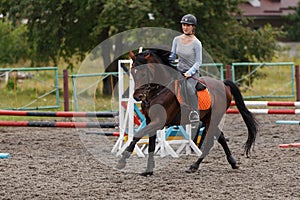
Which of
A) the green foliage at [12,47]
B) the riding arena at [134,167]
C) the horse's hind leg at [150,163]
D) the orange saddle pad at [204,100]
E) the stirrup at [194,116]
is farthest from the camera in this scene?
the green foliage at [12,47]

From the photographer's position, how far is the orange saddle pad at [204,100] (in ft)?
28.7

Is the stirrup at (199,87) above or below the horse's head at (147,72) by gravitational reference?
below

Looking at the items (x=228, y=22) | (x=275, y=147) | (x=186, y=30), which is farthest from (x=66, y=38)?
(x=186, y=30)

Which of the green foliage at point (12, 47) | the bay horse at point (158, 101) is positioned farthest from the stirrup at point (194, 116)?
the green foliage at point (12, 47)

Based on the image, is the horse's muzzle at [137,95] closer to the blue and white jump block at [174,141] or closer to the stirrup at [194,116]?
the stirrup at [194,116]

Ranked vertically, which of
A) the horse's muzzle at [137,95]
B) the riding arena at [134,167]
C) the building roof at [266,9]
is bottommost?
the riding arena at [134,167]

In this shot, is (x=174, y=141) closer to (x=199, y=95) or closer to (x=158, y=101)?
(x=199, y=95)

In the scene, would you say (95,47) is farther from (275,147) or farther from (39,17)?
(275,147)

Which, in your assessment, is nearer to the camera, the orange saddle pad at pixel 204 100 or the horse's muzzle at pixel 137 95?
the horse's muzzle at pixel 137 95

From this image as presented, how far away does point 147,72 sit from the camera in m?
8.14

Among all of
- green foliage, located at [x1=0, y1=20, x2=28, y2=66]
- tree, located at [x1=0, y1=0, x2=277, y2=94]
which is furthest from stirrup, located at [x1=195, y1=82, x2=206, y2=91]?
green foliage, located at [x1=0, y1=20, x2=28, y2=66]

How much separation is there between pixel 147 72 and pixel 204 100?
1.06 m

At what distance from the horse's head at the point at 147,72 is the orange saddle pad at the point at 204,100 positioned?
22.7 inches

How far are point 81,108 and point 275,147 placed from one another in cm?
743
